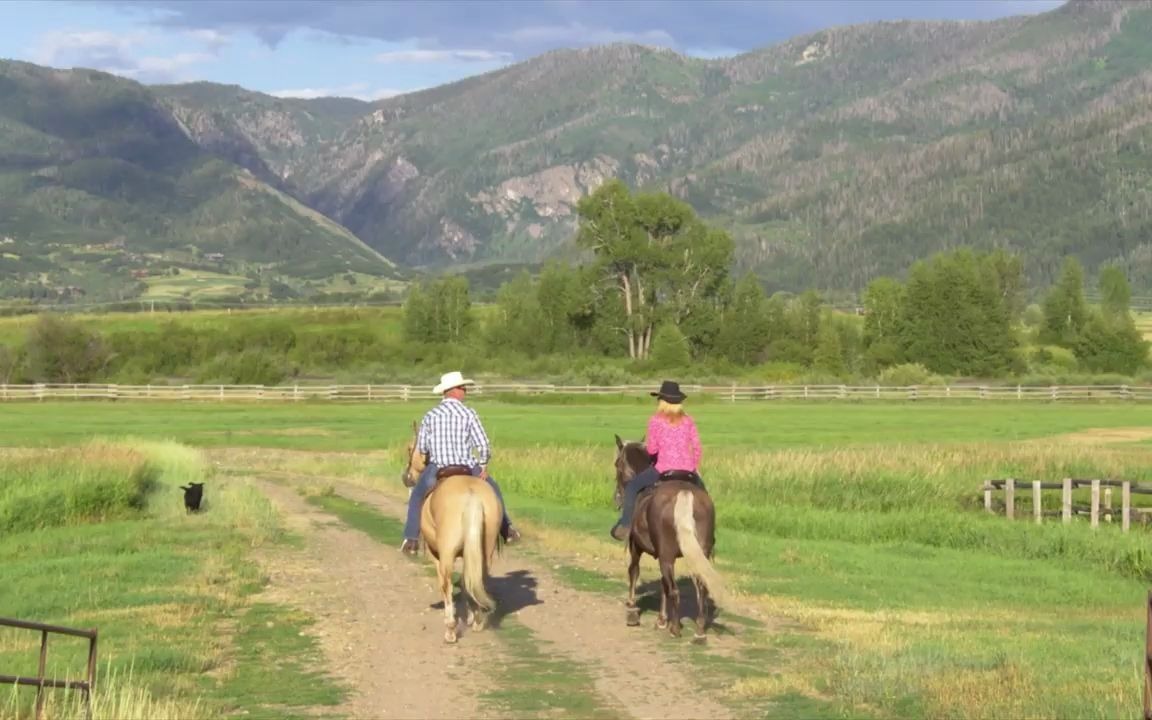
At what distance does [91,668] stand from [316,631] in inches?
222

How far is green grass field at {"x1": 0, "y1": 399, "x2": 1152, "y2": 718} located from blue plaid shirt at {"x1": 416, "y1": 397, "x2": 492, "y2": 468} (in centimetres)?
265

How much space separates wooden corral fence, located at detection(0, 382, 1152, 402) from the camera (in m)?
93.5

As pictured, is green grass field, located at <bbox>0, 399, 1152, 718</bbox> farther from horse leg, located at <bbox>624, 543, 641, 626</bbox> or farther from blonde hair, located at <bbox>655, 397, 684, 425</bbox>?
blonde hair, located at <bbox>655, 397, 684, 425</bbox>

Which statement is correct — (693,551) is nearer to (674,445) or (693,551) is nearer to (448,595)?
(674,445)

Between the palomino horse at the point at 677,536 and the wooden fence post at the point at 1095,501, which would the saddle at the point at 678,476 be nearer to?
the palomino horse at the point at 677,536

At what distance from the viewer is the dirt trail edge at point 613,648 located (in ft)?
42.6

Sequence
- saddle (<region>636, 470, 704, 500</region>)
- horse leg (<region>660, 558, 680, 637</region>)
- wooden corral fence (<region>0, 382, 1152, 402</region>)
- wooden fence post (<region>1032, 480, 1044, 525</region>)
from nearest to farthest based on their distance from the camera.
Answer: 1. horse leg (<region>660, 558, 680, 637</region>)
2. saddle (<region>636, 470, 704, 500</region>)
3. wooden fence post (<region>1032, 480, 1044, 525</region>)
4. wooden corral fence (<region>0, 382, 1152, 402</region>)

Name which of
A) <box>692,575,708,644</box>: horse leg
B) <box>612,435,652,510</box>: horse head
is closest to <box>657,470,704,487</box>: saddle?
<box>692,575,708,644</box>: horse leg

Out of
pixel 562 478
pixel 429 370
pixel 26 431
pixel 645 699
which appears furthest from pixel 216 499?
pixel 429 370

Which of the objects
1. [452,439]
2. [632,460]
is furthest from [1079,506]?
[452,439]

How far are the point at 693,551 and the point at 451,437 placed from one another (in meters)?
3.08

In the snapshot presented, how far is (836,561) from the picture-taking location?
2508cm

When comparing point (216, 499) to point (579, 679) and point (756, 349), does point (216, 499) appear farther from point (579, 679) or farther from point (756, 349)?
point (756, 349)

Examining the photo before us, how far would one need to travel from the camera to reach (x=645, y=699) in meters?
13.2
